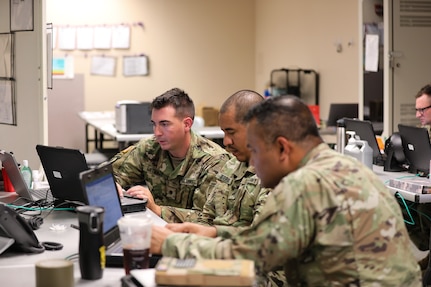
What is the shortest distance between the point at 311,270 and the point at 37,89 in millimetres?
2999

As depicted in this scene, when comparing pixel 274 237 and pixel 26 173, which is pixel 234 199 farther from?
pixel 26 173

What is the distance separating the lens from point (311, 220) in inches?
66.6

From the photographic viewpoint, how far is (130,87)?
9.66 m

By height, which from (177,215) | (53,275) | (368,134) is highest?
(368,134)

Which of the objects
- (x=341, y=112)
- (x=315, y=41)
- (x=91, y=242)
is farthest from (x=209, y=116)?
(x=91, y=242)

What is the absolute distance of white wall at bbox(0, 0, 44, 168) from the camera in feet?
14.2

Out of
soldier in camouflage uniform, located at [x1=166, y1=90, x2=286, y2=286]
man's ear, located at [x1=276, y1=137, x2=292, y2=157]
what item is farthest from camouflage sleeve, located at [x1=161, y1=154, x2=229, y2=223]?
man's ear, located at [x1=276, y1=137, x2=292, y2=157]

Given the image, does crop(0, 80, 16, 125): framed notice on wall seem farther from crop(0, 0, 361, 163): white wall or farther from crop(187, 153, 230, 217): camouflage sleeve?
crop(0, 0, 361, 163): white wall

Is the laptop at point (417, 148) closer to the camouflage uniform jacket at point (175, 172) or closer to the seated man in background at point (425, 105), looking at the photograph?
the seated man in background at point (425, 105)

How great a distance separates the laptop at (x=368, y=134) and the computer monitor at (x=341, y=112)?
2.18 metres

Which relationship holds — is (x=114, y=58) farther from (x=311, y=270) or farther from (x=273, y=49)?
(x=311, y=270)

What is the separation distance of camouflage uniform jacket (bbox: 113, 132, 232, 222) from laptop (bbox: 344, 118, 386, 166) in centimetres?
129

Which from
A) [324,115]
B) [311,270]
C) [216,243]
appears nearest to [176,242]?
[216,243]

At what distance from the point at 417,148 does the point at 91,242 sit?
2.72 m
